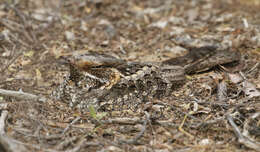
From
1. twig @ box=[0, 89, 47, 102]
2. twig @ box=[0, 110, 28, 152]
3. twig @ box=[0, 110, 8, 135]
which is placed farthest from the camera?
twig @ box=[0, 89, 47, 102]

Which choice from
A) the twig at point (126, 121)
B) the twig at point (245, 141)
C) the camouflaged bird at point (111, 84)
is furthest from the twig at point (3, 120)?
the twig at point (245, 141)

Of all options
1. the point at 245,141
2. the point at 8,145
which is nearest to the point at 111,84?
the point at 8,145

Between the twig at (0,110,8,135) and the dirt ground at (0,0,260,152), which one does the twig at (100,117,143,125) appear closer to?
the dirt ground at (0,0,260,152)

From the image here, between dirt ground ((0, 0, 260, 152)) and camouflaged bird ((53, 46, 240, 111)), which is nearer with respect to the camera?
dirt ground ((0, 0, 260, 152))

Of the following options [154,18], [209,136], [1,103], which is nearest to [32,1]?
[154,18]

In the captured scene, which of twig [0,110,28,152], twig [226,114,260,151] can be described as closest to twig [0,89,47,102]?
twig [0,110,28,152]

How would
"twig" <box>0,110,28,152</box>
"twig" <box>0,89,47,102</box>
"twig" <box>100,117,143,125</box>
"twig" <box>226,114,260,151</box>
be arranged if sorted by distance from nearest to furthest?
"twig" <box>0,110,28,152</box> < "twig" <box>226,114,260,151</box> < "twig" <box>100,117,143,125</box> < "twig" <box>0,89,47,102</box>

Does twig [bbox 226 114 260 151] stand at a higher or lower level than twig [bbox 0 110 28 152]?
lower

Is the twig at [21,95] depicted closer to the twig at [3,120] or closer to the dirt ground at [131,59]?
the dirt ground at [131,59]
